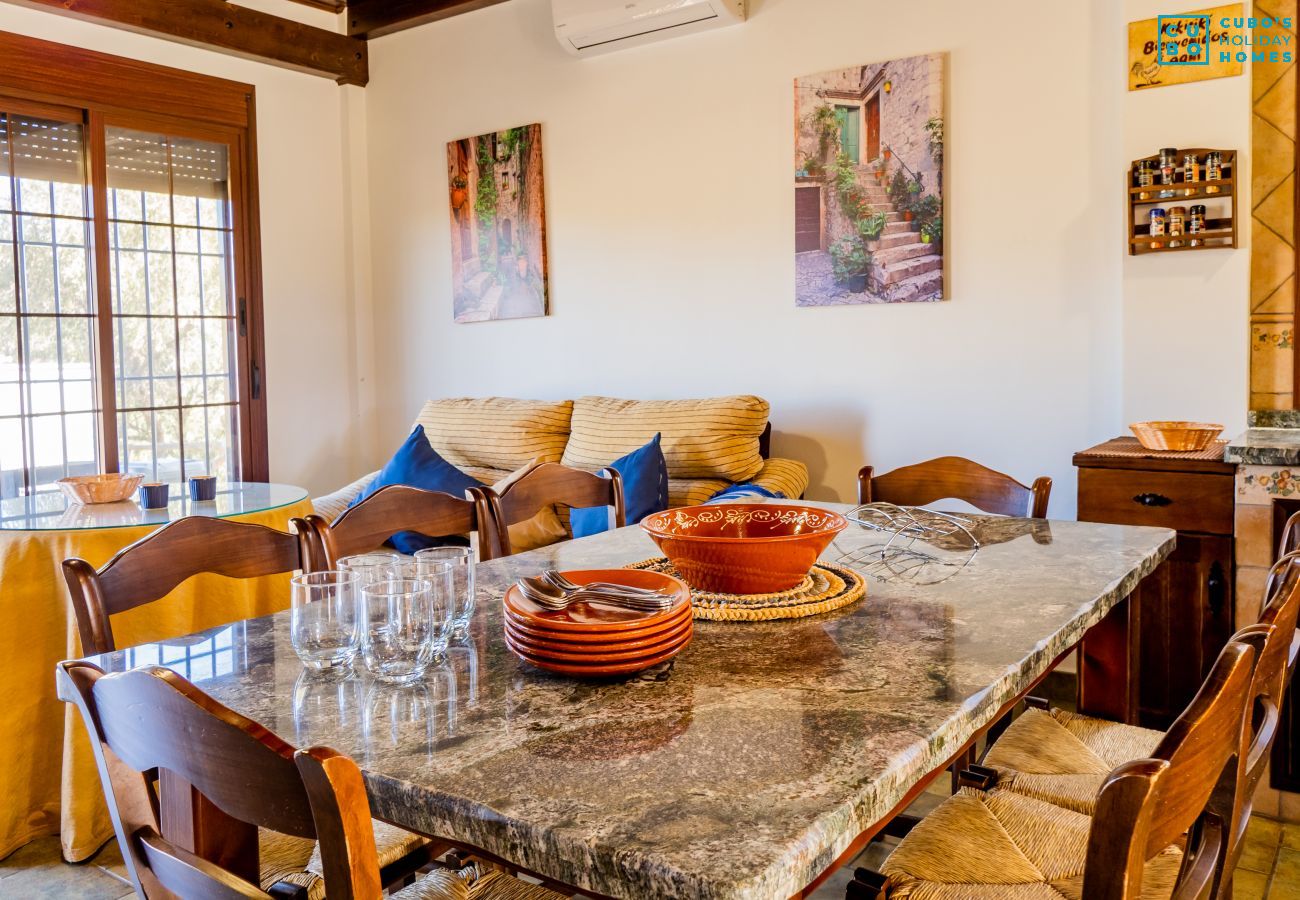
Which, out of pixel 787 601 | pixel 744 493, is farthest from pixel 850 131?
pixel 787 601

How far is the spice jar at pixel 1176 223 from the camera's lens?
2844 mm

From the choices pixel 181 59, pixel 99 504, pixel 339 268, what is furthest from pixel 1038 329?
pixel 181 59

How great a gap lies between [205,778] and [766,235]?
3308 mm

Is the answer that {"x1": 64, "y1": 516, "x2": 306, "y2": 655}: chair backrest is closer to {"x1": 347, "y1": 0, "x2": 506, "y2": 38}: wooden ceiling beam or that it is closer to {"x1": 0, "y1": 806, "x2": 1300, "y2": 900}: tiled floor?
{"x1": 0, "y1": 806, "x2": 1300, "y2": 900}: tiled floor

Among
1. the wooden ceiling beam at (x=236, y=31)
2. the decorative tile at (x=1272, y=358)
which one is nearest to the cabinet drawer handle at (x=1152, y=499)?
the decorative tile at (x=1272, y=358)

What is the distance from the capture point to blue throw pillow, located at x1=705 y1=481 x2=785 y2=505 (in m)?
3.13

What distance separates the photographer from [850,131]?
354cm

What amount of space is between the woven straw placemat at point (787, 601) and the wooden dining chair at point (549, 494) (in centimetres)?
65

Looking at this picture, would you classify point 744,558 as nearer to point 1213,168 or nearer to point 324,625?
point 324,625

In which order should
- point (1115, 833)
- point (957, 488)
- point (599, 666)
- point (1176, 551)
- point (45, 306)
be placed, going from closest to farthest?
1. point (1115, 833)
2. point (599, 666)
3. point (957, 488)
4. point (1176, 551)
5. point (45, 306)

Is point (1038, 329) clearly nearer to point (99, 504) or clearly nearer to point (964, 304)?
point (964, 304)

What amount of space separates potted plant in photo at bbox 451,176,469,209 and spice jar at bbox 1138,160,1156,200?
2937mm

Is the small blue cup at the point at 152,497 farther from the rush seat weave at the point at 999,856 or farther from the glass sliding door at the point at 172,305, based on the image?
the rush seat weave at the point at 999,856

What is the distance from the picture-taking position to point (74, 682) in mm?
861
